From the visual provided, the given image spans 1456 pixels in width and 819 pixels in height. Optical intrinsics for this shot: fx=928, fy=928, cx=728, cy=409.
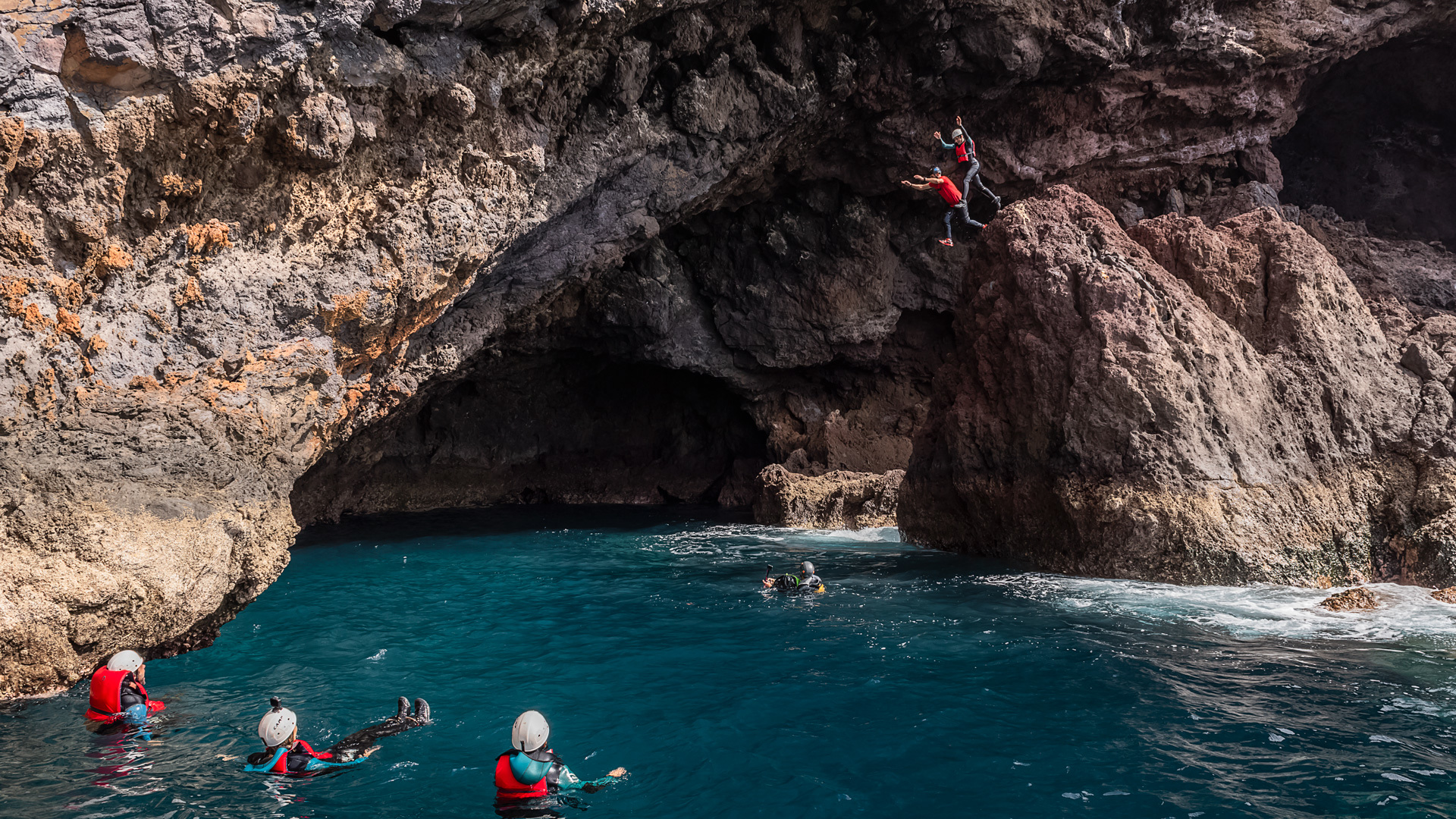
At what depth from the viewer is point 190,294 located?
9602 millimetres

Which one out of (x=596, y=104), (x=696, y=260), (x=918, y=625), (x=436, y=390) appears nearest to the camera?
(x=918, y=625)

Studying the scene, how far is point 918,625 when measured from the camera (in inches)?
443

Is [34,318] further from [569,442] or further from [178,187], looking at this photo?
[569,442]

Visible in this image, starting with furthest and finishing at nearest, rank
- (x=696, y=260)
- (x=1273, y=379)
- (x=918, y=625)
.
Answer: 1. (x=696, y=260)
2. (x=1273, y=379)
3. (x=918, y=625)

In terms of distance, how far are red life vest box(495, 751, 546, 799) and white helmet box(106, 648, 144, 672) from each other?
149 inches

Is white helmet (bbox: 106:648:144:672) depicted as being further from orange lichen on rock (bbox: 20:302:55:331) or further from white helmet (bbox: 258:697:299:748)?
orange lichen on rock (bbox: 20:302:55:331)

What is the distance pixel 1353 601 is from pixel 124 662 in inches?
516

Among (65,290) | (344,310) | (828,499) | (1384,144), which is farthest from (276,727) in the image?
(1384,144)

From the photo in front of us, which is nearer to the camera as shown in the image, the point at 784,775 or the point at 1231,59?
the point at 784,775

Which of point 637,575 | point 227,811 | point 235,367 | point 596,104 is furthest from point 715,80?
point 227,811

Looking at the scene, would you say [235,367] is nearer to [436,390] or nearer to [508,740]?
[508,740]

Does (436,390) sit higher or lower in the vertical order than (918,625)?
higher

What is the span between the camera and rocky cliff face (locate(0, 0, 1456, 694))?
8602 mm

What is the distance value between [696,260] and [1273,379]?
47.0 ft
